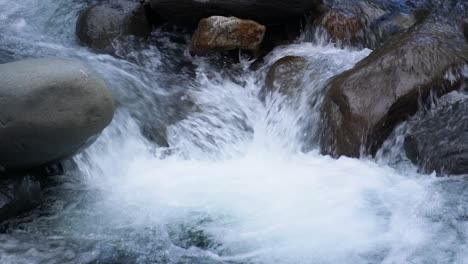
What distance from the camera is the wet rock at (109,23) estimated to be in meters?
7.01

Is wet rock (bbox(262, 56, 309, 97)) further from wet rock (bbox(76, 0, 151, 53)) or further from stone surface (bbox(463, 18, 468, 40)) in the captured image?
stone surface (bbox(463, 18, 468, 40))

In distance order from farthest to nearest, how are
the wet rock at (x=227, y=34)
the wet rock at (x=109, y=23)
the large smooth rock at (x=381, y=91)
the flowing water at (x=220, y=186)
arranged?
the wet rock at (x=109, y=23) → the wet rock at (x=227, y=34) → the large smooth rock at (x=381, y=91) → the flowing water at (x=220, y=186)

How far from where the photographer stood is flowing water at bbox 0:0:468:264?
4055mm

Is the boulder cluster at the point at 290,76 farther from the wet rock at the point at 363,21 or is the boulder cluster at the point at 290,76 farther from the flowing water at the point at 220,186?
the flowing water at the point at 220,186

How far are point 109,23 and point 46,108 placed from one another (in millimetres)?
3228

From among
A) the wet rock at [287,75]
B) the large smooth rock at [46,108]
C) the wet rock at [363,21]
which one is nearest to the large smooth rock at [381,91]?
the wet rock at [287,75]

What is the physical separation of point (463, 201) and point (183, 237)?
217cm

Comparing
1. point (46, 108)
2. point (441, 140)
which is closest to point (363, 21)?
point (441, 140)

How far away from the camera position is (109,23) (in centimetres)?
711

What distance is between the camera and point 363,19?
23.5ft

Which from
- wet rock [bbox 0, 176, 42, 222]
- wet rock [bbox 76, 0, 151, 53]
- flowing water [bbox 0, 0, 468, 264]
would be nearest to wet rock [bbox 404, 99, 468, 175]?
flowing water [bbox 0, 0, 468, 264]

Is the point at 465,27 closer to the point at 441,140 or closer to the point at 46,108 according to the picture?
the point at 441,140

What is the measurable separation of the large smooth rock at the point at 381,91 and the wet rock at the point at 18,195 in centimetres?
257

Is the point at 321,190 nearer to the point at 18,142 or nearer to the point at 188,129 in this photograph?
the point at 188,129
